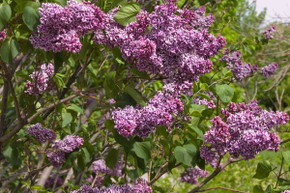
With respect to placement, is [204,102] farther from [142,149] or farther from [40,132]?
[40,132]

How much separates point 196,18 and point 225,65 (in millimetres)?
598

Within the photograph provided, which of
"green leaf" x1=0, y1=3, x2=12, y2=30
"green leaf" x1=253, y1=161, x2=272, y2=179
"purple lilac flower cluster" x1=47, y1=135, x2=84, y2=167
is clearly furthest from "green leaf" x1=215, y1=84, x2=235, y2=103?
"green leaf" x1=0, y1=3, x2=12, y2=30

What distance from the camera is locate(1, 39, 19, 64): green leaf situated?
1.73 m

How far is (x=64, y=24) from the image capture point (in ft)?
4.91

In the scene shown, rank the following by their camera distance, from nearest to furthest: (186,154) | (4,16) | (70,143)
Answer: (4,16), (186,154), (70,143)

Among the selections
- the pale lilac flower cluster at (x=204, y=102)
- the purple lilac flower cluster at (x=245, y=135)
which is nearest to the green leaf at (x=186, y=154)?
the purple lilac flower cluster at (x=245, y=135)

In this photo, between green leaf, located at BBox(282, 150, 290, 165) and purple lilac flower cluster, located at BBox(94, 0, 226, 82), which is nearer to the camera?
purple lilac flower cluster, located at BBox(94, 0, 226, 82)

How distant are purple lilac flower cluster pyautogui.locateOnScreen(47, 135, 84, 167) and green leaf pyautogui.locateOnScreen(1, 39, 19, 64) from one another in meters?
0.79

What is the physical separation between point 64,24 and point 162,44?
43 centimetres

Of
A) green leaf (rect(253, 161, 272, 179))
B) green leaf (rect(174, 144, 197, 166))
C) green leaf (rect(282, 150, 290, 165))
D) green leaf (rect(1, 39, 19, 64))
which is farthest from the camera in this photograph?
green leaf (rect(253, 161, 272, 179))

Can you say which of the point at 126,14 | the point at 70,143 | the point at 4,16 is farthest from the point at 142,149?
the point at 4,16

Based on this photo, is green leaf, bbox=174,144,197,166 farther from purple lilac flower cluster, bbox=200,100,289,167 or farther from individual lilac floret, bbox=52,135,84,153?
individual lilac floret, bbox=52,135,84,153

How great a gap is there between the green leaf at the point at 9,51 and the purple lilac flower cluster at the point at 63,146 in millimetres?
788

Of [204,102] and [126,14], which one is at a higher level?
[126,14]
